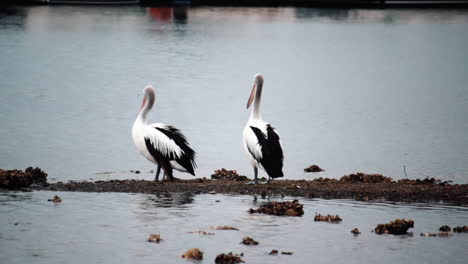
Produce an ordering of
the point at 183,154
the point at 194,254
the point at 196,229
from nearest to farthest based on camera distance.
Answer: the point at 194,254 → the point at 196,229 → the point at 183,154

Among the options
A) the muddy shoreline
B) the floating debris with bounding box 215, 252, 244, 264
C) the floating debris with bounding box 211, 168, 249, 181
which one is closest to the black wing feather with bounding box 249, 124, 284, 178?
the muddy shoreline

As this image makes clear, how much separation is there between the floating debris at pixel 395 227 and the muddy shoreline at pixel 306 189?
227cm

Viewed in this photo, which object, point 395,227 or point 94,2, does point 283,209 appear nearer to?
point 395,227

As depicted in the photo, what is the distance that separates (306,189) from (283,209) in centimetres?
180

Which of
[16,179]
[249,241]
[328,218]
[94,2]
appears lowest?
[249,241]

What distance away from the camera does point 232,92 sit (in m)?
37.4

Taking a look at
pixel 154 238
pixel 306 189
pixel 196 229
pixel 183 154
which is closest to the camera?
pixel 154 238

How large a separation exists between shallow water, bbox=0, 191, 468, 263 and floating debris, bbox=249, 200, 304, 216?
0.18 metres

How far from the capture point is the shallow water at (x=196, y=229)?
1200 cm

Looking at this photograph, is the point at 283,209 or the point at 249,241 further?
the point at 283,209

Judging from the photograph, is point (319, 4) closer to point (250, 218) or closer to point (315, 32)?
point (315, 32)

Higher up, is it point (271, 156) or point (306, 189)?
point (271, 156)

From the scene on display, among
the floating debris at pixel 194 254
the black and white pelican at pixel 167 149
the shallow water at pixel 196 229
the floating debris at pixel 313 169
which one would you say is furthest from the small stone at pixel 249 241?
the floating debris at pixel 313 169

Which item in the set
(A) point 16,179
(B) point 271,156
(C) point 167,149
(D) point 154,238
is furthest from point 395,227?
(A) point 16,179
